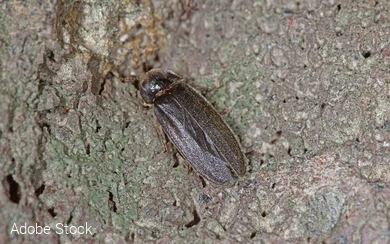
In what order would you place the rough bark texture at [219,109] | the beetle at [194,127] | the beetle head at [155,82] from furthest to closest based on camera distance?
the beetle head at [155,82], the beetle at [194,127], the rough bark texture at [219,109]

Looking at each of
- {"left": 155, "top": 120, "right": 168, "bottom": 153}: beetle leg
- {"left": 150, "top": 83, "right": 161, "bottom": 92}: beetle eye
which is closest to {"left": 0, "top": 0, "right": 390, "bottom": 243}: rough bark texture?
{"left": 155, "top": 120, "right": 168, "bottom": 153}: beetle leg

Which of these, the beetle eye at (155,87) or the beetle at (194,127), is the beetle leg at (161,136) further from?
the beetle eye at (155,87)

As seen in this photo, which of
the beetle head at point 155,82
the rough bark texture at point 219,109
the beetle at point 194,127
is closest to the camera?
the rough bark texture at point 219,109

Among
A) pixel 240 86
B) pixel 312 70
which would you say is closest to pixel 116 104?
pixel 240 86

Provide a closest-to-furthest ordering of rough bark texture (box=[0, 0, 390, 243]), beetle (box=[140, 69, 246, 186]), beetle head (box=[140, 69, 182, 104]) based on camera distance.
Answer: rough bark texture (box=[0, 0, 390, 243]) < beetle (box=[140, 69, 246, 186]) < beetle head (box=[140, 69, 182, 104])

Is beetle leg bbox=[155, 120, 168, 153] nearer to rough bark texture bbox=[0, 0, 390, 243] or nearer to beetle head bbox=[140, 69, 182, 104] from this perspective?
rough bark texture bbox=[0, 0, 390, 243]

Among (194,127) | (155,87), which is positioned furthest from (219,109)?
(155,87)

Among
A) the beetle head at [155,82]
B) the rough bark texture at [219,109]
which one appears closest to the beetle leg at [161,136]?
the rough bark texture at [219,109]
